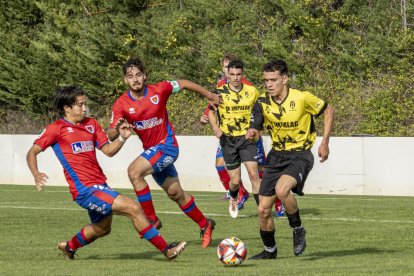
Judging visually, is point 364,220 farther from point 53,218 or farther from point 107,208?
point 107,208

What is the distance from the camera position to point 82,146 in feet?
38.3

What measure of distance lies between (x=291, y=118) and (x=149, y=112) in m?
2.26

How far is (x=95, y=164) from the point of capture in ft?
38.4

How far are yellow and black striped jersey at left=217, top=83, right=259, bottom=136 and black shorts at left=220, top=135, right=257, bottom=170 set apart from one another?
0.12 m

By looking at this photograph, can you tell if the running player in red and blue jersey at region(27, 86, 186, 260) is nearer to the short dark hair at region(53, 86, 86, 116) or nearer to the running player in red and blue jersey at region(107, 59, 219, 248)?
the short dark hair at region(53, 86, 86, 116)

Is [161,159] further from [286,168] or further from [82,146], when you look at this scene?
[286,168]

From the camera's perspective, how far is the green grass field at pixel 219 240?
10.8 m

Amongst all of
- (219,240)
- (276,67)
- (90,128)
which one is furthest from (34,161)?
(219,240)

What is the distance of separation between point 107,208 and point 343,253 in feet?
8.83

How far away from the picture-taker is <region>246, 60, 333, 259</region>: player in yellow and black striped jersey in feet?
38.5

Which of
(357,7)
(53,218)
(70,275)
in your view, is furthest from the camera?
(357,7)

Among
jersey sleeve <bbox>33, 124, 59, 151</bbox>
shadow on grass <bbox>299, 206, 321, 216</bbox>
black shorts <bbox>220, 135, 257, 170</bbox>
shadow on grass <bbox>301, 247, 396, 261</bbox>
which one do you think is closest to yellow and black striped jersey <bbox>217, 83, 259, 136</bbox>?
black shorts <bbox>220, 135, 257, 170</bbox>

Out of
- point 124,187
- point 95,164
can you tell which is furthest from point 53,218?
point 124,187

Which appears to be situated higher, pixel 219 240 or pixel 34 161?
pixel 34 161
